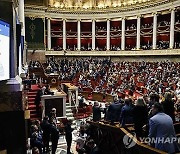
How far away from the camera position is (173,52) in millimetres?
25578

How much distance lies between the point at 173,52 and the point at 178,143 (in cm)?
2173

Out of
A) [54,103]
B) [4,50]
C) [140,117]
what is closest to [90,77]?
[54,103]

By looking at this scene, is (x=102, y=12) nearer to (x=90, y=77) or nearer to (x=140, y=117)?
(x=90, y=77)

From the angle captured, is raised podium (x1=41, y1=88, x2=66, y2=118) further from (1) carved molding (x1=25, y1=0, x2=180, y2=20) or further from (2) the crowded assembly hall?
(1) carved molding (x1=25, y1=0, x2=180, y2=20)

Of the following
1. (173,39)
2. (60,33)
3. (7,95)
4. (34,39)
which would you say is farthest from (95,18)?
(7,95)

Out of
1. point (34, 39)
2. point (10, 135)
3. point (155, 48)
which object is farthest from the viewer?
point (34, 39)

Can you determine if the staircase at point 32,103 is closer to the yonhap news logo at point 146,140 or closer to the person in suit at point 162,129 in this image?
the yonhap news logo at point 146,140

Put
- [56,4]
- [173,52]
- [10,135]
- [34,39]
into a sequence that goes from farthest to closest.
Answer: [56,4], [34,39], [173,52], [10,135]

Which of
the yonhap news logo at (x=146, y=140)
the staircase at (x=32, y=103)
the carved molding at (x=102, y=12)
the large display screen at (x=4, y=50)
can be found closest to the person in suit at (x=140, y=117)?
the yonhap news logo at (x=146, y=140)

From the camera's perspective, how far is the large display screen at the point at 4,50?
14.3 feet

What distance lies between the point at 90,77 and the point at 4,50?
19763mm

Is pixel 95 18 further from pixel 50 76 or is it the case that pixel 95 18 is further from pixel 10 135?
pixel 10 135

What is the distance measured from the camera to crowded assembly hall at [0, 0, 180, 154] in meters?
5.04

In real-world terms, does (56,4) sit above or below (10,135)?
above
